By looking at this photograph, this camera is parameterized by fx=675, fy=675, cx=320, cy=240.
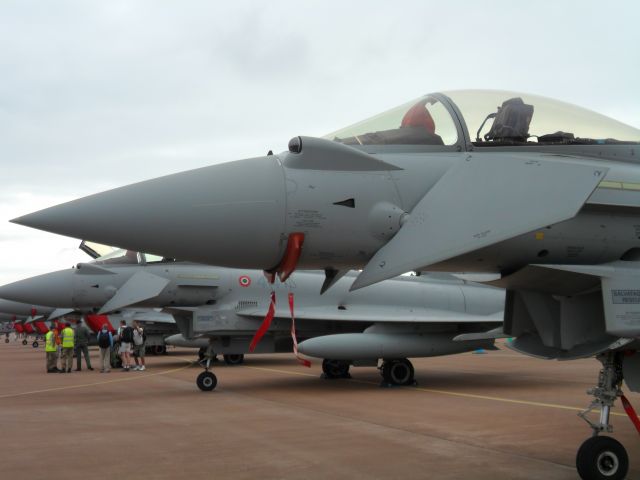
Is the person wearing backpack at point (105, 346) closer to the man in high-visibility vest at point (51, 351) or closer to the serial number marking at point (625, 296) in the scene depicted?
the man in high-visibility vest at point (51, 351)

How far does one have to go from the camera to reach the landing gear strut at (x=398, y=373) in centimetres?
1255

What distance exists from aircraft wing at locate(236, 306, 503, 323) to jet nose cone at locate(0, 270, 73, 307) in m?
5.79

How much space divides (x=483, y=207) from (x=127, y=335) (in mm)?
14972

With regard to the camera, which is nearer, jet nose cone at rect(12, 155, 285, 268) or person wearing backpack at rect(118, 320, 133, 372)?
jet nose cone at rect(12, 155, 285, 268)

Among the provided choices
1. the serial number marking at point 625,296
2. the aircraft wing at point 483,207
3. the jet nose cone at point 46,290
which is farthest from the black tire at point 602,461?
the jet nose cone at point 46,290

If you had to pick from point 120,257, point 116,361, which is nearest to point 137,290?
point 120,257

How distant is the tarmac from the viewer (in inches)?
219

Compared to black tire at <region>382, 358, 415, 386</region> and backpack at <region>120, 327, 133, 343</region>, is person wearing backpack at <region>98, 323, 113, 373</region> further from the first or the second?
black tire at <region>382, 358, 415, 386</region>

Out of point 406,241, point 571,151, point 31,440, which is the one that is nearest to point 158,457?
point 31,440

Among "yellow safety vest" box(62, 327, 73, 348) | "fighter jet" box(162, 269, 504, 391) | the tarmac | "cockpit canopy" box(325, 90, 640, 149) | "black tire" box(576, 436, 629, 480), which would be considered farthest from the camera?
"yellow safety vest" box(62, 327, 73, 348)

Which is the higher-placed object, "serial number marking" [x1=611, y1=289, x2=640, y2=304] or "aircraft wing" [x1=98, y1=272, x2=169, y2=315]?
"aircraft wing" [x1=98, y1=272, x2=169, y2=315]

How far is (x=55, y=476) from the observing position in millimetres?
5363

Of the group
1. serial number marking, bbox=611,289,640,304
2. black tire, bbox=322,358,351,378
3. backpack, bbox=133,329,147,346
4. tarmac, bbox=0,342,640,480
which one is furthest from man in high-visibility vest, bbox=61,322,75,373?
serial number marking, bbox=611,289,640,304

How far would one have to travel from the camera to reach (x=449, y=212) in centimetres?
401
